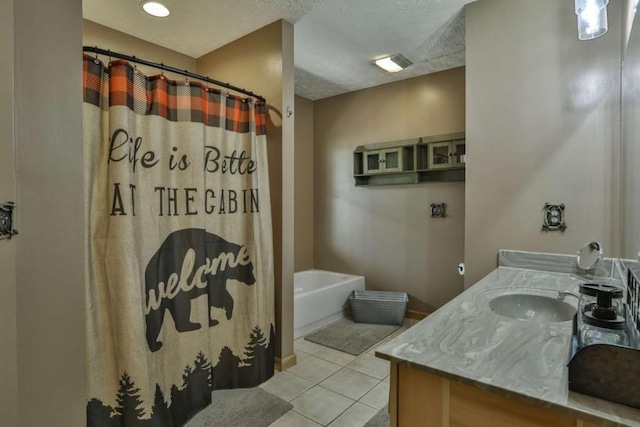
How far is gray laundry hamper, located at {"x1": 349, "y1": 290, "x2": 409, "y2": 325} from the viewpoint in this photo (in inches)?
128

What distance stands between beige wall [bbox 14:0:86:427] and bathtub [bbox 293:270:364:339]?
184 cm

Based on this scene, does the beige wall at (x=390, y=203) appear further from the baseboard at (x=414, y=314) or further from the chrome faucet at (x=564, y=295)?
the chrome faucet at (x=564, y=295)

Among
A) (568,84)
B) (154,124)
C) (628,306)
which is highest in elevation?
(568,84)

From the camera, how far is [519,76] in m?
1.95

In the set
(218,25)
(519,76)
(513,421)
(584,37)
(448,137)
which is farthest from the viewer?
(448,137)

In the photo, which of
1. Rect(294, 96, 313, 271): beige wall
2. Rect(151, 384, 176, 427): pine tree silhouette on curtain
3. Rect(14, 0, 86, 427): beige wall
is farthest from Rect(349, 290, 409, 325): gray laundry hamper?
Rect(14, 0, 86, 427): beige wall

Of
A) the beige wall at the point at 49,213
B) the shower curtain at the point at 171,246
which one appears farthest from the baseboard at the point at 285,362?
the beige wall at the point at 49,213

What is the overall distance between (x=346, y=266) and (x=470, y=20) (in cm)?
275

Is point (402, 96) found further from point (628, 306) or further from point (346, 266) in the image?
point (628, 306)

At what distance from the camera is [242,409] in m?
1.93

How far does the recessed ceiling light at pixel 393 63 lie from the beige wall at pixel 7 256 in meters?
2.59

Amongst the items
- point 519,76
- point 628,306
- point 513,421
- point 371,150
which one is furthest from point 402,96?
point 513,421

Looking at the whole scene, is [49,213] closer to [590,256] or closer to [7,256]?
[7,256]

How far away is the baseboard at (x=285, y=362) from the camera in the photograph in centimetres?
237
